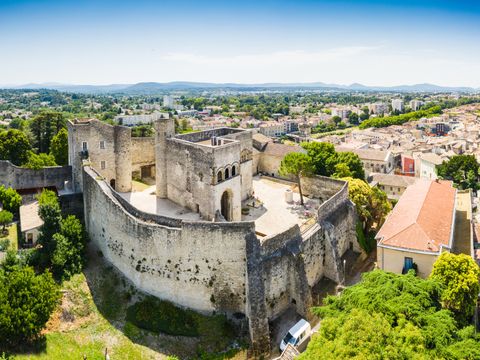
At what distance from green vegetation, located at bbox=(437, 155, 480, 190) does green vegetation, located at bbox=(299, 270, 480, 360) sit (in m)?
44.8

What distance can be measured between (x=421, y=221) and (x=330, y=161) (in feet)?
53.5

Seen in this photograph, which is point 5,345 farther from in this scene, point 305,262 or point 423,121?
point 423,121

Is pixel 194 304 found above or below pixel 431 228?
below

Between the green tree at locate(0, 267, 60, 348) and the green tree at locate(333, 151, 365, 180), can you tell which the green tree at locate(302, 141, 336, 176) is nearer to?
the green tree at locate(333, 151, 365, 180)

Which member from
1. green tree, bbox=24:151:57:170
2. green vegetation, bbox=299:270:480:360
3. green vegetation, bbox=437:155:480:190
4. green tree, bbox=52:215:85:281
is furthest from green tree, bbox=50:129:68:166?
green vegetation, bbox=437:155:480:190

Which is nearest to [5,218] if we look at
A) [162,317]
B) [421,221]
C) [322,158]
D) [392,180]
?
[162,317]

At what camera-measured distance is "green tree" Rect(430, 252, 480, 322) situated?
71.6 ft

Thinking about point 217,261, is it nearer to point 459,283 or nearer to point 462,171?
point 459,283

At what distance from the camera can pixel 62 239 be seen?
28.0m

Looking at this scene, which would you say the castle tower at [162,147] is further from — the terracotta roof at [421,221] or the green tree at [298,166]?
the terracotta roof at [421,221]

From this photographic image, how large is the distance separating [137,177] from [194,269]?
62.8 feet

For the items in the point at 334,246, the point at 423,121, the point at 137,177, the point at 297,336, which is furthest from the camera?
the point at 423,121

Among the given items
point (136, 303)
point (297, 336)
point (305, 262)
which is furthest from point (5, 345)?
point (305, 262)

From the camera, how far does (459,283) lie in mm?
21969
